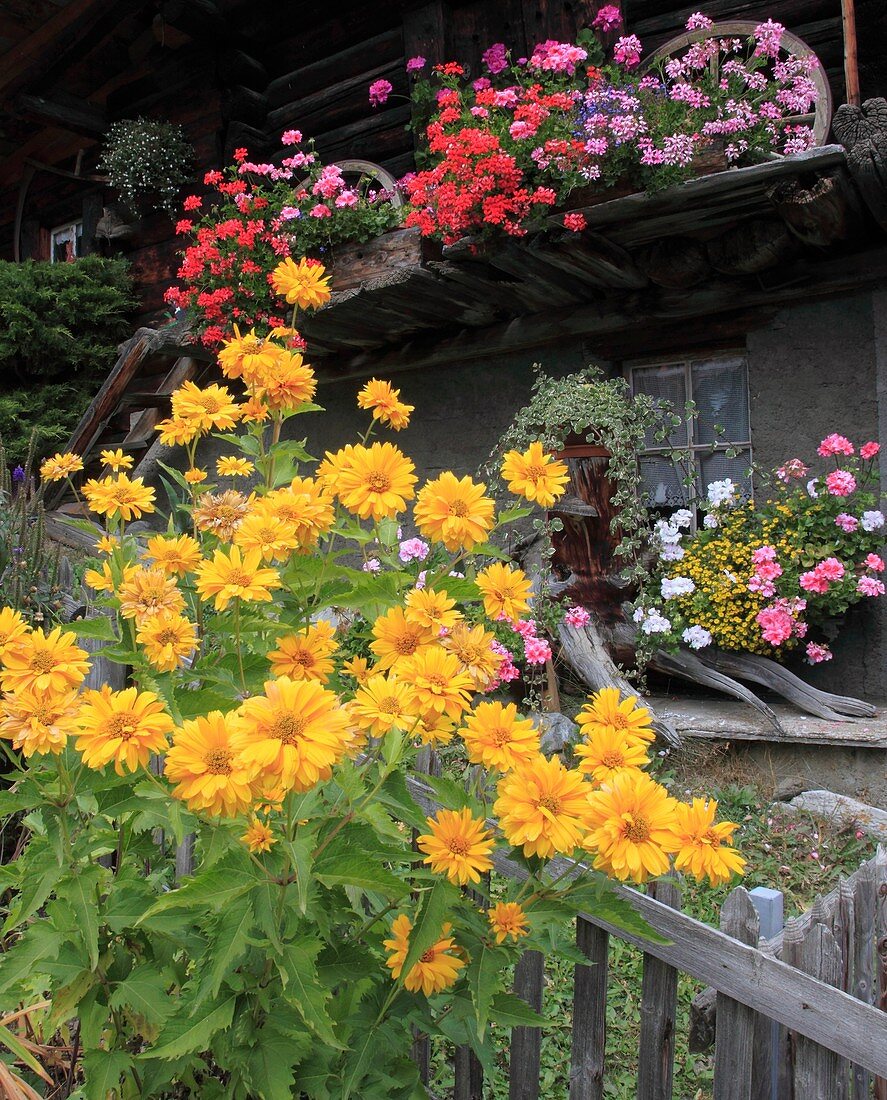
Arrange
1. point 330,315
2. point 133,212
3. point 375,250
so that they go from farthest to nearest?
point 133,212
point 330,315
point 375,250

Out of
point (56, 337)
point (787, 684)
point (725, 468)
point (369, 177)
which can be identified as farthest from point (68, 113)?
point (787, 684)

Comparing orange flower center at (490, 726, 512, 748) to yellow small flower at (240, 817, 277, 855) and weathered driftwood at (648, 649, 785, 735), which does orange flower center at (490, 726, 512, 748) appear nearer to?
yellow small flower at (240, 817, 277, 855)

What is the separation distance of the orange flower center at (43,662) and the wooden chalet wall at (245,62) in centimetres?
477

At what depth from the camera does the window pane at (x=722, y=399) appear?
4.75 metres

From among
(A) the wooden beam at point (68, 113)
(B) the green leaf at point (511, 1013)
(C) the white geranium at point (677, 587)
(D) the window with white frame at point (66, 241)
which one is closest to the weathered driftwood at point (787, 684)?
(C) the white geranium at point (677, 587)

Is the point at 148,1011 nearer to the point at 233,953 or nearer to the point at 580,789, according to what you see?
the point at 233,953

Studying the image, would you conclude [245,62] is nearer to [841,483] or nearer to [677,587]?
[677,587]

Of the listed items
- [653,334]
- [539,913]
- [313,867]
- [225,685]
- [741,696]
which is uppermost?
[653,334]

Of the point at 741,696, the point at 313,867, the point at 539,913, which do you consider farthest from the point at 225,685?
the point at 741,696

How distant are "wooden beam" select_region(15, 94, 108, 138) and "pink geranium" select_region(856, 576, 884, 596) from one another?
7191mm

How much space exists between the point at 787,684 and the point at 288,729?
362cm

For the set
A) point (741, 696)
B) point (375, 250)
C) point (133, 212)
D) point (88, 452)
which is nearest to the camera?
point (741, 696)

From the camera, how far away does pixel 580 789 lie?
3.36 feet

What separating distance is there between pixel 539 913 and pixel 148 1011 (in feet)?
1.84
